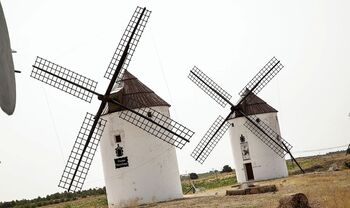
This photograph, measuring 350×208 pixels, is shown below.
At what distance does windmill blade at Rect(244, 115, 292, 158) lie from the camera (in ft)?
96.2

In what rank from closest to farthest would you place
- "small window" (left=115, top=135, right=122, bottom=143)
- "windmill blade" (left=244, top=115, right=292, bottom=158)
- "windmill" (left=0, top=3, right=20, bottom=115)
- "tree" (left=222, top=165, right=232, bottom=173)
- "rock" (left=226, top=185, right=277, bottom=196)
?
1. "windmill" (left=0, top=3, right=20, bottom=115)
2. "rock" (left=226, top=185, right=277, bottom=196)
3. "small window" (left=115, top=135, right=122, bottom=143)
4. "windmill blade" (left=244, top=115, right=292, bottom=158)
5. "tree" (left=222, top=165, right=232, bottom=173)

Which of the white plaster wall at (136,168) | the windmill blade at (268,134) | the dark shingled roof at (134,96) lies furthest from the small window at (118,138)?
the windmill blade at (268,134)

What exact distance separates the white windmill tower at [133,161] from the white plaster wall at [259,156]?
29.4 ft

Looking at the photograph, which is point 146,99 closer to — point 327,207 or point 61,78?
point 61,78

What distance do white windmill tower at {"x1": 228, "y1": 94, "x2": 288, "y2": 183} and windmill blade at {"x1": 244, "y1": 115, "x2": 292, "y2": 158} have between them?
63mm

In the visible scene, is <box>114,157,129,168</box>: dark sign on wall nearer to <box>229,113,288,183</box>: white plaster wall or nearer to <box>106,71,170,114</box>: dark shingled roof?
<box>106,71,170,114</box>: dark shingled roof

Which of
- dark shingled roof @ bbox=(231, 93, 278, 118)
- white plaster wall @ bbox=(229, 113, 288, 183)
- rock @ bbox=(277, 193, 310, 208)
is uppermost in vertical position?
dark shingled roof @ bbox=(231, 93, 278, 118)

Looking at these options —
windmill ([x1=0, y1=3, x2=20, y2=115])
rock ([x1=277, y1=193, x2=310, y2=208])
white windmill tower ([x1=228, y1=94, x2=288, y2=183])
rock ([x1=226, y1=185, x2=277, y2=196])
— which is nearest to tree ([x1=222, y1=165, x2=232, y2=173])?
white windmill tower ([x1=228, y1=94, x2=288, y2=183])

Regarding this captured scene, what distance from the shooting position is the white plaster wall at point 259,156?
29.3m

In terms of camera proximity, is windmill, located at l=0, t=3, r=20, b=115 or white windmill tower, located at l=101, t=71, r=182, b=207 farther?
white windmill tower, located at l=101, t=71, r=182, b=207

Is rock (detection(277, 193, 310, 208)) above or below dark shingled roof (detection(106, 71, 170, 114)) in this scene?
below

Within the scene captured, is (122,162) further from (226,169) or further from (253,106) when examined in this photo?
(226,169)

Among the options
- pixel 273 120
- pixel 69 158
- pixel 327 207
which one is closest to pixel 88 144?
pixel 69 158

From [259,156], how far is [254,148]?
575 millimetres
